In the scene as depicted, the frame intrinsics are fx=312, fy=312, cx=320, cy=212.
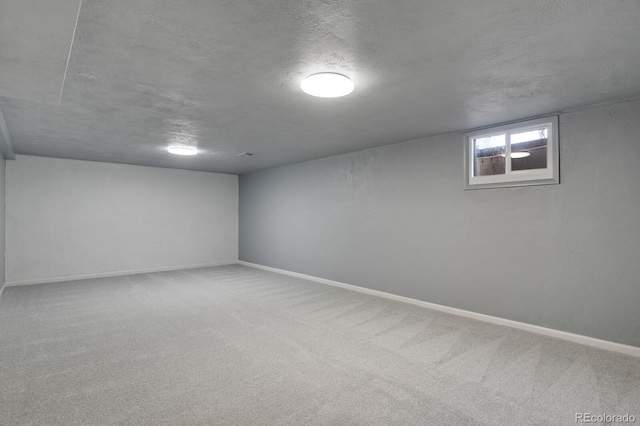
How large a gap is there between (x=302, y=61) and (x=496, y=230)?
3.16 meters

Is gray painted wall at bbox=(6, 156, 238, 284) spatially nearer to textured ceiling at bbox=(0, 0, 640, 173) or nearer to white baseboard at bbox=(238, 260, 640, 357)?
textured ceiling at bbox=(0, 0, 640, 173)

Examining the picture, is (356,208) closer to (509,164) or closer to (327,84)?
(509,164)

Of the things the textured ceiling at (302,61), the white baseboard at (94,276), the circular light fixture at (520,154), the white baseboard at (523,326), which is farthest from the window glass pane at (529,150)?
the white baseboard at (94,276)

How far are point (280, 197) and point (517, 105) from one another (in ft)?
16.8

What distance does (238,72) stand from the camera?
2.55 meters

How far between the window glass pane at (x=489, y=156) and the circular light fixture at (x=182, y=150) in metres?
4.42

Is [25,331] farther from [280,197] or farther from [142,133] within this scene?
[280,197]

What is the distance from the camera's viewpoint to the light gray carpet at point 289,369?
212cm

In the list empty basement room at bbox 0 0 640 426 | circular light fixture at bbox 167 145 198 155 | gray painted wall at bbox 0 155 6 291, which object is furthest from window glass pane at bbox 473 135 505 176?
gray painted wall at bbox 0 155 6 291

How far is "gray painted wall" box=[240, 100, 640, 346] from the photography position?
3113 mm

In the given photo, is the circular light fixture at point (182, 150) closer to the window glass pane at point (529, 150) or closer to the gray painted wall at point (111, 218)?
the gray painted wall at point (111, 218)

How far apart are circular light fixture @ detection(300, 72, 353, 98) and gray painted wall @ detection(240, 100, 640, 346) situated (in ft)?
7.79

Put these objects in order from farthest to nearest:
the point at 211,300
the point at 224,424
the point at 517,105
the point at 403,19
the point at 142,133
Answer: the point at 211,300 → the point at 142,133 → the point at 517,105 → the point at 224,424 → the point at 403,19

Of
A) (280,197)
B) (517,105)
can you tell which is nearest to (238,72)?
(517,105)
